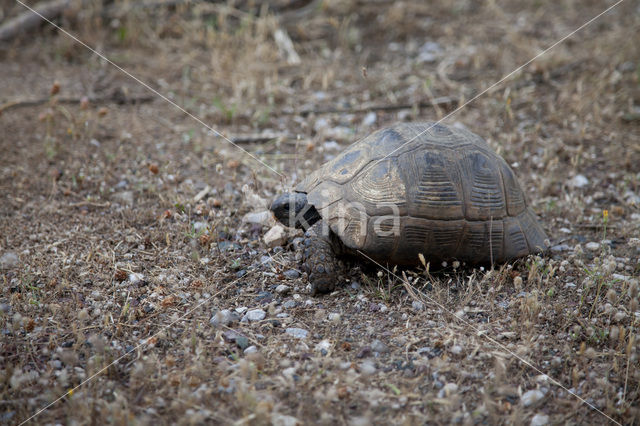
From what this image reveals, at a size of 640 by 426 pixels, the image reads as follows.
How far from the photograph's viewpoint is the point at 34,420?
2.54m

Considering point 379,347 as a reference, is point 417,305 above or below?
above

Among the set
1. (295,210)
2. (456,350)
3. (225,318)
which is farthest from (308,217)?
(456,350)

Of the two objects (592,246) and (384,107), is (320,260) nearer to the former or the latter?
(592,246)

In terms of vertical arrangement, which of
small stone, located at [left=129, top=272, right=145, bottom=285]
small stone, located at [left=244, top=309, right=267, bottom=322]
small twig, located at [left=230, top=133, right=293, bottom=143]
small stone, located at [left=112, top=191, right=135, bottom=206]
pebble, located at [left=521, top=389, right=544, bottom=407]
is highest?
small twig, located at [left=230, top=133, right=293, bottom=143]

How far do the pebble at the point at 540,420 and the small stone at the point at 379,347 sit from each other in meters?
0.84

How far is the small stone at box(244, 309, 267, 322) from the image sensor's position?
331 cm

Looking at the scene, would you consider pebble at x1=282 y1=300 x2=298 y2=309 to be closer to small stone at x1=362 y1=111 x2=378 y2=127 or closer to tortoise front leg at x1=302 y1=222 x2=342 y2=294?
tortoise front leg at x1=302 y1=222 x2=342 y2=294

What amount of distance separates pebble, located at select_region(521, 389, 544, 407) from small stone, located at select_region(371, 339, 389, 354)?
0.77 m

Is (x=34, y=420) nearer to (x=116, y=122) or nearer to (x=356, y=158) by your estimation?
(x=356, y=158)

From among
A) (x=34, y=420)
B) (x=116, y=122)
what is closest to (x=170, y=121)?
(x=116, y=122)

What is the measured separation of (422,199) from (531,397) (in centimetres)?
136

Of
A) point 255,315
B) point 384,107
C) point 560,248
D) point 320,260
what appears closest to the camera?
point 255,315

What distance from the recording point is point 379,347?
121 inches

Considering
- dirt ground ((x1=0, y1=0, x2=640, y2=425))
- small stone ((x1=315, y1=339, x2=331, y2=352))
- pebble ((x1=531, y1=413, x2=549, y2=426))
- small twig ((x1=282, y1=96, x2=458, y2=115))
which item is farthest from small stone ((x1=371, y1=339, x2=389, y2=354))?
small twig ((x1=282, y1=96, x2=458, y2=115))
